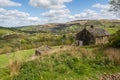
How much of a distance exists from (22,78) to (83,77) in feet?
10.3

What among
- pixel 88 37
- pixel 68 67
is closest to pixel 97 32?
pixel 88 37

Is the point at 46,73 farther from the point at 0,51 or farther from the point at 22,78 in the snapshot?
the point at 0,51

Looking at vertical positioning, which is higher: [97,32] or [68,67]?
[68,67]

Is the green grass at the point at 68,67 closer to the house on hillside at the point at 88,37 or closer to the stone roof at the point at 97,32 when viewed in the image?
the house on hillside at the point at 88,37

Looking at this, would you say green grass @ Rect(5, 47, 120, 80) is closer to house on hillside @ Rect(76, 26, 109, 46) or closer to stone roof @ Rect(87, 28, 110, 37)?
house on hillside @ Rect(76, 26, 109, 46)

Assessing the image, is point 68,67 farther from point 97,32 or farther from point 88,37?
point 97,32

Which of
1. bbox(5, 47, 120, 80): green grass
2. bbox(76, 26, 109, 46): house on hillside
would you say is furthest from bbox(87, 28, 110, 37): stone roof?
bbox(5, 47, 120, 80): green grass

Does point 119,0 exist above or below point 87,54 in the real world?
above

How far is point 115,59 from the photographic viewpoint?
14117mm

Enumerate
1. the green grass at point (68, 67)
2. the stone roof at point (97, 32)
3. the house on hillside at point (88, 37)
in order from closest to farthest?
the green grass at point (68, 67), the house on hillside at point (88, 37), the stone roof at point (97, 32)

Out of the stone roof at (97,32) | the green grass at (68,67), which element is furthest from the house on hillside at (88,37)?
the green grass at (68,67)

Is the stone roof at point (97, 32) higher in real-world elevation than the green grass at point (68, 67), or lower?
lower

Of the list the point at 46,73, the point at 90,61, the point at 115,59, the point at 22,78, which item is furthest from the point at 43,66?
the point at 115,59

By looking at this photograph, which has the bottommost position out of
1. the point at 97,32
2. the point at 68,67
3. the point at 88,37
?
the point at 88,37
